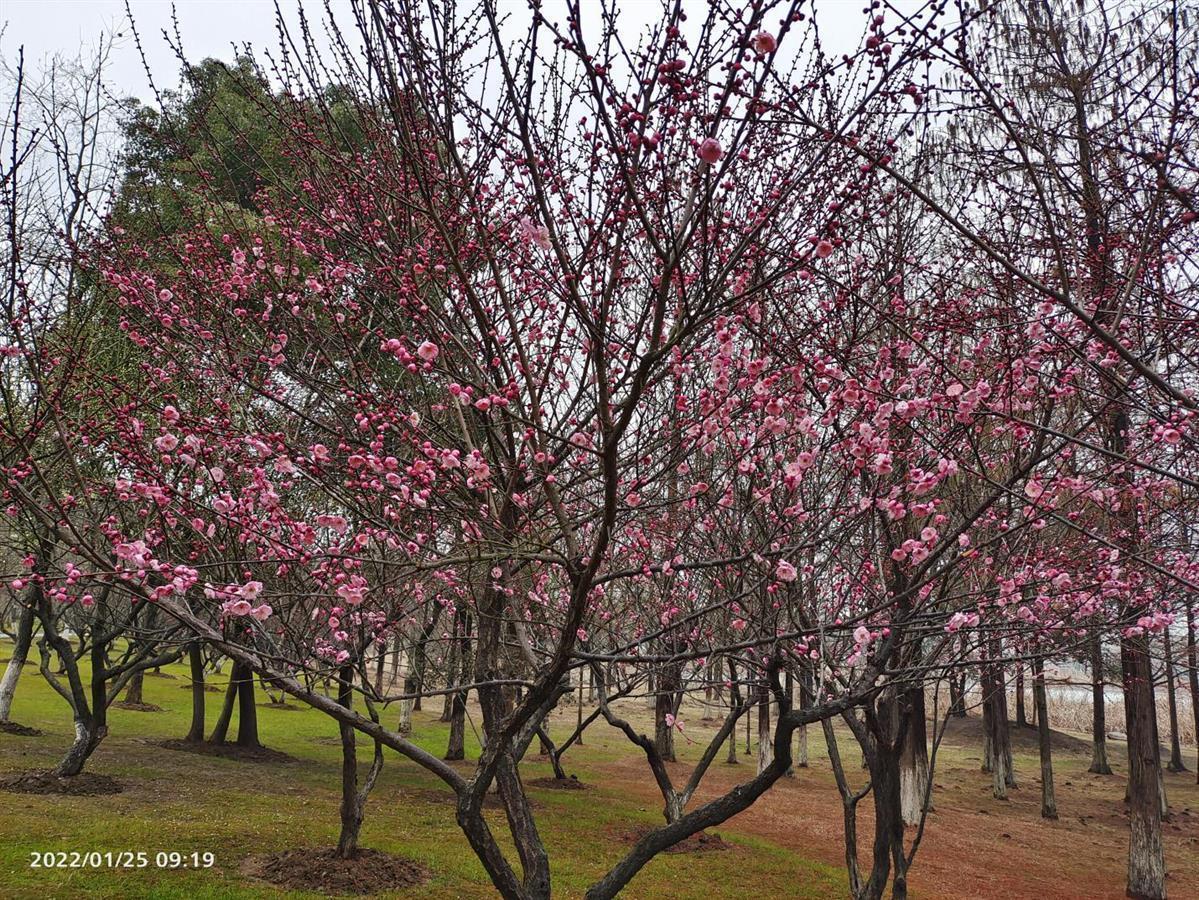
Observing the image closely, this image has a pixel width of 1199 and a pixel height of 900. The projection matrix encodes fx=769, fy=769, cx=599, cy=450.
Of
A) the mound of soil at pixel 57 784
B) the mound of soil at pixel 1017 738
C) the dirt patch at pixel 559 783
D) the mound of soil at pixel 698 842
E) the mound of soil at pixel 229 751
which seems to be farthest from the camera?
the mound of soil at pixel 1017 738

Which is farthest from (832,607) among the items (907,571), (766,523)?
(766,523)

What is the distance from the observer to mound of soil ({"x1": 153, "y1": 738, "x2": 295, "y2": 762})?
1534 cm

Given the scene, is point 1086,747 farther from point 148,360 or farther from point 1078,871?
point 148,360

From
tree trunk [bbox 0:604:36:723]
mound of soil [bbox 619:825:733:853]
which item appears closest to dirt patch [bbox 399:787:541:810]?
mound of soil [bbox 619:825:733:853]

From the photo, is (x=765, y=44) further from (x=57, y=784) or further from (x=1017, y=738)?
(x=1017, y=738)

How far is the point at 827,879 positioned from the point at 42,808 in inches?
387

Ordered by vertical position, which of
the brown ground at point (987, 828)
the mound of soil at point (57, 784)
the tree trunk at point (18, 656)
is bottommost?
the brown ground at point (987, 828)

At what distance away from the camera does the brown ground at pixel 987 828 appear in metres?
11.3

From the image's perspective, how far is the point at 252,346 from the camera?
6.25 m

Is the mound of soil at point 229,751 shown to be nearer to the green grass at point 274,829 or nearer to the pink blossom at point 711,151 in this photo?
the green grass at point 274,829

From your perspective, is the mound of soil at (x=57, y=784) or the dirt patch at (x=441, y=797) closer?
the mound of soil at (x=57, y=784)
